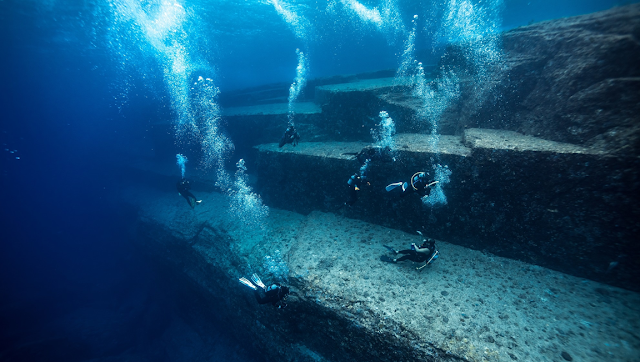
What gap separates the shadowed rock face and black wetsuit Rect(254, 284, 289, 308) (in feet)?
19.1

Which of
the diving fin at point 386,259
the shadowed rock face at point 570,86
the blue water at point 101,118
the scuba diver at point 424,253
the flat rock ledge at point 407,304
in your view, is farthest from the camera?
the blue water at point 101,118

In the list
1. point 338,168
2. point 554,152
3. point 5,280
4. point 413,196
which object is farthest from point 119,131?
point 554,152

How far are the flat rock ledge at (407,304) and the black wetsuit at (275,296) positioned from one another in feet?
0.80

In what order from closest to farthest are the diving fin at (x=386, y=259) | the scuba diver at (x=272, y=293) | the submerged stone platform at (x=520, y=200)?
1. the submerged stone platform at (x=520, y=200)
2. the scuba diver at (x=272, y=293)
3. the diving fin at (x=386, y=259)

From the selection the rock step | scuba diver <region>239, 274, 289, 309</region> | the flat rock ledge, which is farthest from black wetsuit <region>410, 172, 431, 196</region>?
the rock step

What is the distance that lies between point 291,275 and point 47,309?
1630cm

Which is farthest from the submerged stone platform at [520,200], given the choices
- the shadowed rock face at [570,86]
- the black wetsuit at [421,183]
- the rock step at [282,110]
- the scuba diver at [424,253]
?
the rock step at [282,110]

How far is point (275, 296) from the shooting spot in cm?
Answer: 409

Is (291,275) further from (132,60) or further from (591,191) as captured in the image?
(132,60)

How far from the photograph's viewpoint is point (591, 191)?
3.53m

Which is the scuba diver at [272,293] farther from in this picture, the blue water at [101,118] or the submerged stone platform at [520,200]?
the blue water at [101,118]

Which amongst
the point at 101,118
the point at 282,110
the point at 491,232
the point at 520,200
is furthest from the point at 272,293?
the point at 101,118

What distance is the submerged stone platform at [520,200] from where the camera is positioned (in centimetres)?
346

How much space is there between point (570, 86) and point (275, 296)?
729cm
